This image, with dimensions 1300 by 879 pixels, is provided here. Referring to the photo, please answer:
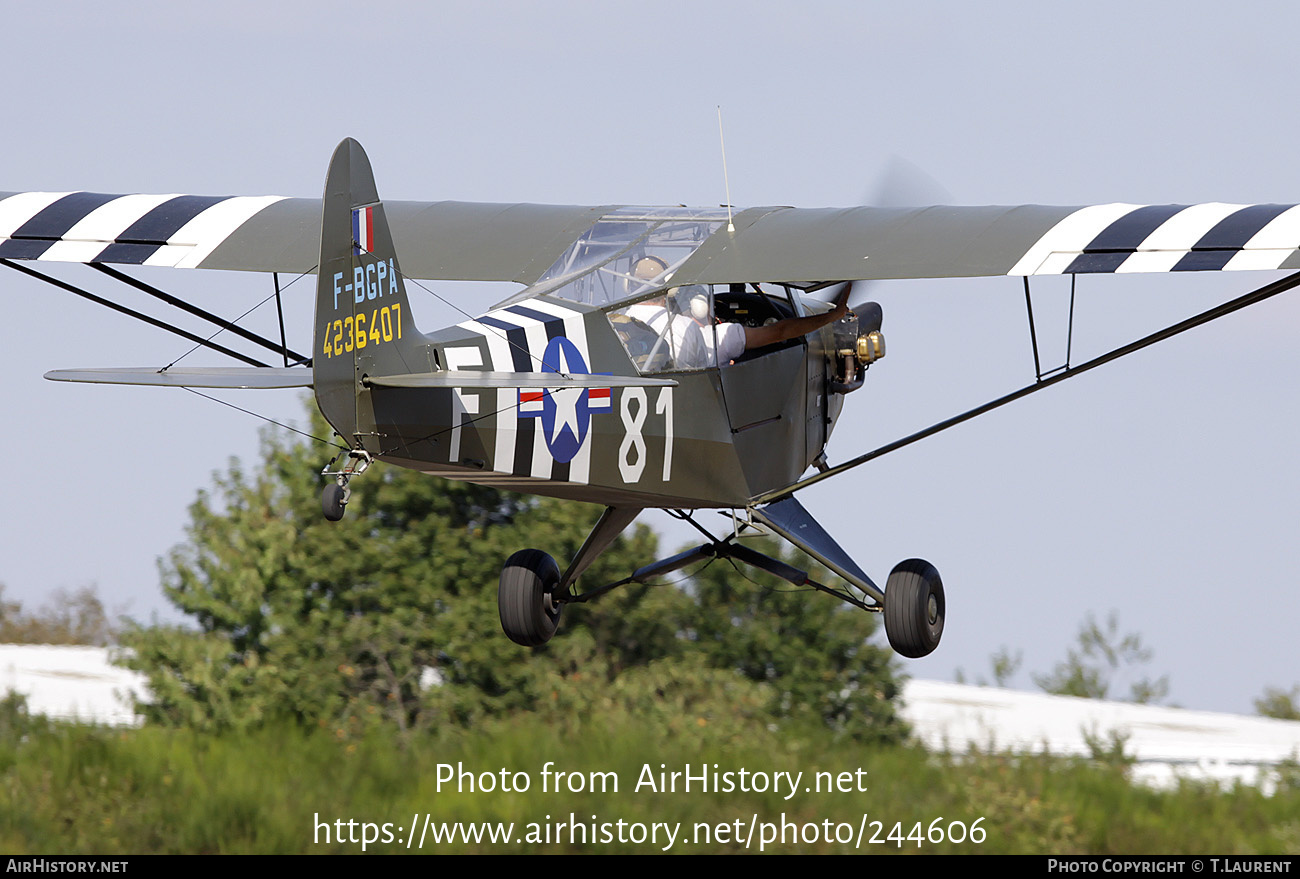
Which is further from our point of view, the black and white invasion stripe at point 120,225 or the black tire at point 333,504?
the black and white invasion stripe at point 120,225

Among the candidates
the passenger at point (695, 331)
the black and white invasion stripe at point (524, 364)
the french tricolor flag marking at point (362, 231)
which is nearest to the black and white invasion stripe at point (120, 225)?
the passenger at point (695, 331)

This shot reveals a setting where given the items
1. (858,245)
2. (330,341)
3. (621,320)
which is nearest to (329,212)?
(330,341)

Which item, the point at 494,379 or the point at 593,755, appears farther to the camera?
the point at 593,755

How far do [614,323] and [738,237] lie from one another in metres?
1.45

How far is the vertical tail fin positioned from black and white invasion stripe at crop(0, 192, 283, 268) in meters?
3.93

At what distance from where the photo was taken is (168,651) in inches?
1155

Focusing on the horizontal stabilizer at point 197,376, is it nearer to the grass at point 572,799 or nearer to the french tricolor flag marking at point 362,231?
the french tricolor flag marking at point 362,231

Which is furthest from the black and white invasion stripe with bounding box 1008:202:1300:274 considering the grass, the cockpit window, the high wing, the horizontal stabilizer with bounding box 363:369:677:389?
the grass

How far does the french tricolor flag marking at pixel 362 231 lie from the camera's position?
8133 millimetres

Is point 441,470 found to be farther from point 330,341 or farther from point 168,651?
point 168,651

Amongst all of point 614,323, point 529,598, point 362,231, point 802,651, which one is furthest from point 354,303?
point 802,651

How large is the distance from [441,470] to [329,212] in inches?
53.6

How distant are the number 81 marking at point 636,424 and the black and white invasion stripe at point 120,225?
404cm

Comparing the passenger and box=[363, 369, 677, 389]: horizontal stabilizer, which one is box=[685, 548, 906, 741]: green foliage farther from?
box=[363, 369, 677, 389]: horizontal stabilizer
